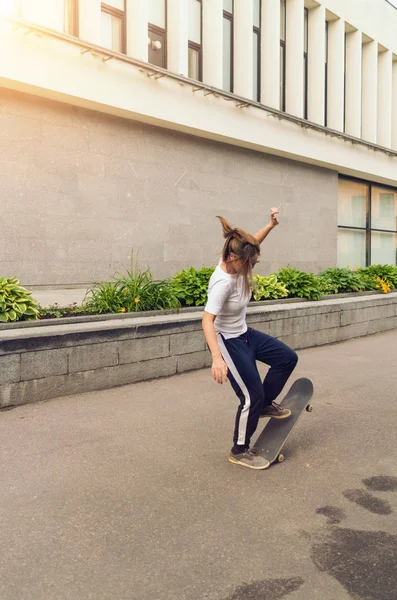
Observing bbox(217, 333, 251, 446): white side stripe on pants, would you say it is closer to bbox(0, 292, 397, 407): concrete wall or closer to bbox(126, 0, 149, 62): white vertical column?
bbox(0, 292, 397, 407): concrete wall

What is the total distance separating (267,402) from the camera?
16.0 feet

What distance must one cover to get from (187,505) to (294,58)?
59.7 ft

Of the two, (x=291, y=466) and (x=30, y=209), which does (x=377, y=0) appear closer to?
(x=30, y=209)

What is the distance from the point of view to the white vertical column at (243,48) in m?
16.9

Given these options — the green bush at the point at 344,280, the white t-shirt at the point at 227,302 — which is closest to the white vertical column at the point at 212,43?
the green bush at the point at 344,280

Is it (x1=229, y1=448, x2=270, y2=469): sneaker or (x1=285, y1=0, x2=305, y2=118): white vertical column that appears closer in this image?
(x1=229, y1=448, x2=270, y2=469): sneaker

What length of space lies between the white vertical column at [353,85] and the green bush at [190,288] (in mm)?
15401

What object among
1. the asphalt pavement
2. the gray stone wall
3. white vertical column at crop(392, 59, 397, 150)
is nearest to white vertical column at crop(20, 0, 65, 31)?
the gray stone wall

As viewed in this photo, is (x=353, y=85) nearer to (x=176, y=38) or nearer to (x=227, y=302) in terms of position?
(x=176, y=38)

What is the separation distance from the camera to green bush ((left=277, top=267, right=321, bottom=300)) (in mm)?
10945

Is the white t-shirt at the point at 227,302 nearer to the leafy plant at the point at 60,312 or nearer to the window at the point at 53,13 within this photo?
the leafy plant at the point at 60,312

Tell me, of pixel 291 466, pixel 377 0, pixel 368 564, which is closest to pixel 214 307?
pixel 291 466

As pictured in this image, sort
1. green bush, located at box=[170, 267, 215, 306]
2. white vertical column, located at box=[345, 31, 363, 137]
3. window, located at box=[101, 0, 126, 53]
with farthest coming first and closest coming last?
1. white vertical column, located at box=[345, 31, 363, 137]
2. window, located at box=[101, 0, 126, 53]
3. green bush, located at box=[170, 267, 215, 306]

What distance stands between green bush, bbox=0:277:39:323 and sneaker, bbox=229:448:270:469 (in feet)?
11.2
